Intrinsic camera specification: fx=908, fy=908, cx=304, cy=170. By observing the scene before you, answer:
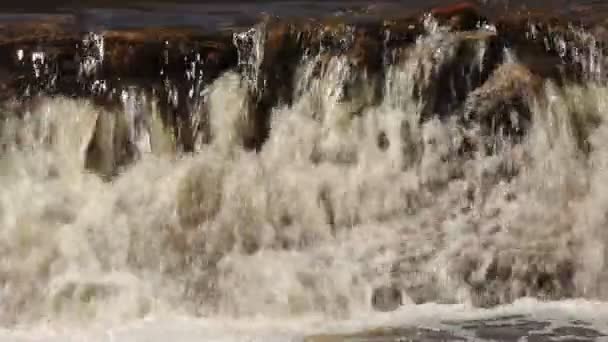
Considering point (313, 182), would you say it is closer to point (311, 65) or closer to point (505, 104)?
point (311, 65)

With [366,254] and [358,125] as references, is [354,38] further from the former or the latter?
[366,254]

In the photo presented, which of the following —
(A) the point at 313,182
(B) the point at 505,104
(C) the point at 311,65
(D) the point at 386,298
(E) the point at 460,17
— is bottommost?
(D) the point at 386,298

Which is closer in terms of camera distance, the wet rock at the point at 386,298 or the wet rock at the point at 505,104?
the wet rock at the point at 386,298

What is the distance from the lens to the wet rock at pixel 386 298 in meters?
4.71

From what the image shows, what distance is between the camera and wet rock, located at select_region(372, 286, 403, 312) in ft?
15.5

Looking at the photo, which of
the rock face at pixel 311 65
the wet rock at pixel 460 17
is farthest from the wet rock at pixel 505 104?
the wet rock at pixel 460 17

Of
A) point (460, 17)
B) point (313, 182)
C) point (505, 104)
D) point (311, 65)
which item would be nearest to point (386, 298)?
point (313, 182)

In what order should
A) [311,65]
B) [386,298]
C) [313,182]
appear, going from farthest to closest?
[311,65] → [313,182] → [386,298]

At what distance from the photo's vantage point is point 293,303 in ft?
15.3

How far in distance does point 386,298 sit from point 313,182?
75cm

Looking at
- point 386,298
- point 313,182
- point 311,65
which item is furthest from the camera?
point 311,65

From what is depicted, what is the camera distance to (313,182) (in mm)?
4969

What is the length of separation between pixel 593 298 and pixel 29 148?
3144 mm

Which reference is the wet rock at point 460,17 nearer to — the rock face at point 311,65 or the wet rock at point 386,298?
the rock face at point 311,65
